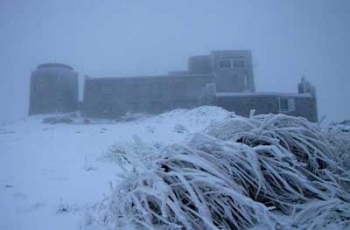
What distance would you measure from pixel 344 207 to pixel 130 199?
1.30 metres

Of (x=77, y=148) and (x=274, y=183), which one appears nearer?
(x=274, y=183)

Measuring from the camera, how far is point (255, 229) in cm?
138

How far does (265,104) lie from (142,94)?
1162 centimetres

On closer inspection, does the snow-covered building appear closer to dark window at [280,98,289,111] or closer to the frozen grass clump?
dark window at [280,98,289,111]

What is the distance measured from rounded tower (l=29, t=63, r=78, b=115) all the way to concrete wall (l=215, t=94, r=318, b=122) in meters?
18.5

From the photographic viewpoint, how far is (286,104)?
19.0 m

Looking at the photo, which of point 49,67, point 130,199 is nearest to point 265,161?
point 130,199

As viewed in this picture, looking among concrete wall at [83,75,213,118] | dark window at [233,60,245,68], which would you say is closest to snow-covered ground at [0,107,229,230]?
concrete wall at [83,75,213,118]

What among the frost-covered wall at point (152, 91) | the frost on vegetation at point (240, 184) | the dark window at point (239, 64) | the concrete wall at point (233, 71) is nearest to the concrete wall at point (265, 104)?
the frost-covered wall at point (152, 91)

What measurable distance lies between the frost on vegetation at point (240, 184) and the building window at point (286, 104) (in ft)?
59.6

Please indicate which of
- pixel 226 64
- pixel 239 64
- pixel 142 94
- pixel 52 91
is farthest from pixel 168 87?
pixel 52 91

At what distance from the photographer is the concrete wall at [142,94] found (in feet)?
77.5

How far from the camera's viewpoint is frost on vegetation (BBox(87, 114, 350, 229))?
55.2 inches

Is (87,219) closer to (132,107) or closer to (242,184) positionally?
(242,184)
